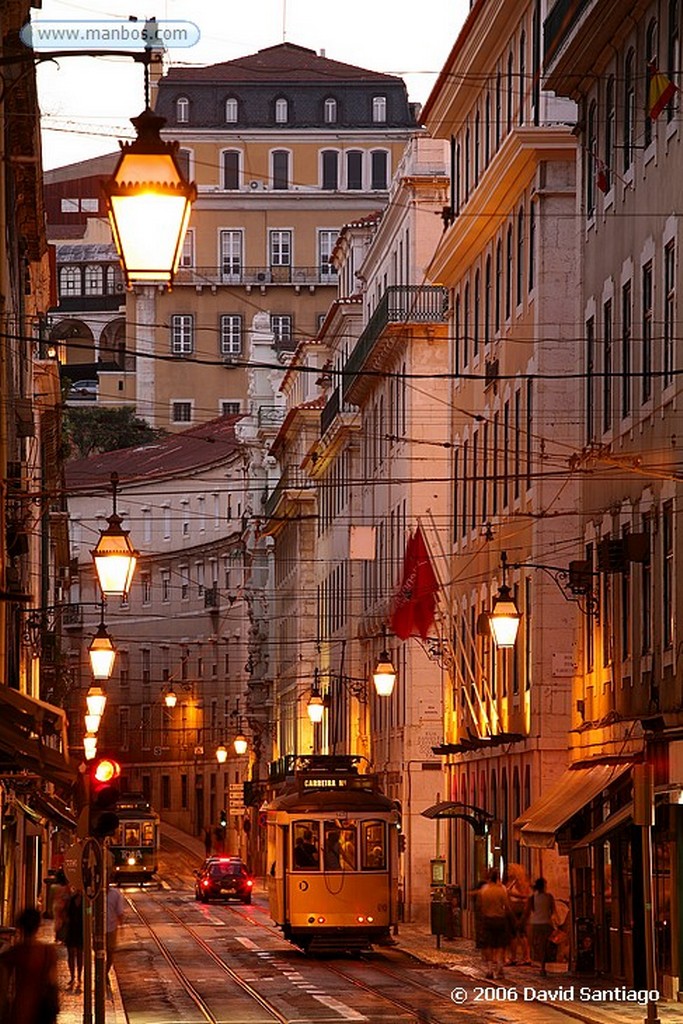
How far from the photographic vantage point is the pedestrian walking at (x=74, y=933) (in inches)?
1480

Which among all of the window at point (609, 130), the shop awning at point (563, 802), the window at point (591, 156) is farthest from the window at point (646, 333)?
the shop awning at point (563, 802)

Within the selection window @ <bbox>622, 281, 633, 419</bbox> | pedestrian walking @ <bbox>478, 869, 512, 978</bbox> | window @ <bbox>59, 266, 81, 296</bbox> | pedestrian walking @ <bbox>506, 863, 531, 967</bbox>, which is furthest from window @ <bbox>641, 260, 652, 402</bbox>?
window @ <bbox>59, 266, 81, 296</bbox>

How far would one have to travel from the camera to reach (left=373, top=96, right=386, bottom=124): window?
13638 cm

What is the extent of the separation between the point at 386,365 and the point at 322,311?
68568mm

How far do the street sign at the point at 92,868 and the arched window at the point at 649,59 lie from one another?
47.4 ft

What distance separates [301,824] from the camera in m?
46.2

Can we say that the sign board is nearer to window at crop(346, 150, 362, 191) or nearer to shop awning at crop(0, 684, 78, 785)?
shop awning at crop(0, 684, 78, 785)

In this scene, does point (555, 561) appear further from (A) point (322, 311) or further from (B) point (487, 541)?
(A) point (322, 311)

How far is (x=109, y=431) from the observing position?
15288 cm

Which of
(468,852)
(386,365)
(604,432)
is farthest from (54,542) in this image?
(604,432)

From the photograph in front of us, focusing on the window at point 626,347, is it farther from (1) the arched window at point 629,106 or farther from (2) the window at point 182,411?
(2) the window at point 182,411

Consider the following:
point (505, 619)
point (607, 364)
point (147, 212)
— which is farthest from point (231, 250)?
point (147, 212)

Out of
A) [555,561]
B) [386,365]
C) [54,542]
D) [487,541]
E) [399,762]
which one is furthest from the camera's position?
[54,542]

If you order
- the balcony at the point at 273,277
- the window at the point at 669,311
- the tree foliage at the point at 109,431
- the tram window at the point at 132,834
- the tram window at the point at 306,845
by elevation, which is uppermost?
the balcony at the point at 273,277
